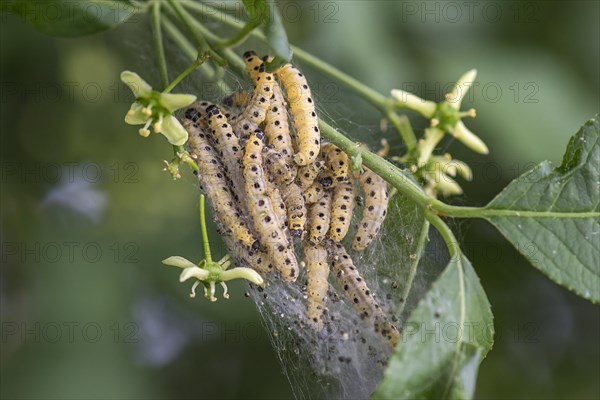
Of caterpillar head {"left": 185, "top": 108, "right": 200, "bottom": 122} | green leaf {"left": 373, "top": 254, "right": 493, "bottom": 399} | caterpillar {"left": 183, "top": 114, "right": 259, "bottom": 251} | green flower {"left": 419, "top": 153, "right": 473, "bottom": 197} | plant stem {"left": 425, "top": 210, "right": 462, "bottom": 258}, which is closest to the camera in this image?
green leaf {"left": 373, "top": 254, "right": 493, "bottom": 399}

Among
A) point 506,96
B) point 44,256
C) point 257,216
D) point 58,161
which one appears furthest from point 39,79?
point 506,96

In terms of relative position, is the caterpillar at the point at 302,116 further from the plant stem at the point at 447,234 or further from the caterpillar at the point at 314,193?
the plant stem at the point at 447,234

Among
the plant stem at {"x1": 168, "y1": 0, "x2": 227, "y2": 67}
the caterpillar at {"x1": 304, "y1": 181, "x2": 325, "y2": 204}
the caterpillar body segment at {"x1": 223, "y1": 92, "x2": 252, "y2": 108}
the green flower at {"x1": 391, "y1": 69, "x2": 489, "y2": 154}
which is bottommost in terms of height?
the caterpillar at {"x1": 304, "y1": 181, "x2": 325, "y2": 204}

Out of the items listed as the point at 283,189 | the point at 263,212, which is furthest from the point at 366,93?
the point at 263,212

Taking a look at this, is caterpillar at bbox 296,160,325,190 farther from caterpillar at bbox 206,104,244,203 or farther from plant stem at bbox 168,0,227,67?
plant stem at bbox 168,0,227,67

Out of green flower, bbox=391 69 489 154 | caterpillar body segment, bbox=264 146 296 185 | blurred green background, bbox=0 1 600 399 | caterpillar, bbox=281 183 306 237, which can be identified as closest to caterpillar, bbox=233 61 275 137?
caterpillar body segment, bbox=264 146 296 185

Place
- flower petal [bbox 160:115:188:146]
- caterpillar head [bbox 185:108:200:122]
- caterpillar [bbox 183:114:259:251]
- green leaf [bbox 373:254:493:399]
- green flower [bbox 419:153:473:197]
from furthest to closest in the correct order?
green flower [bbox 419:153:473:197], caterpillar head [bbox 185:108:200:122], caterpillar [bbox 183:114:259:251], flower petal [bbox 160:115:188:146], green leaf [bbox 373:254:493:399]

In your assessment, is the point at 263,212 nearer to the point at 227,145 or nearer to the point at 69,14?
Answer: the point at 227,145
